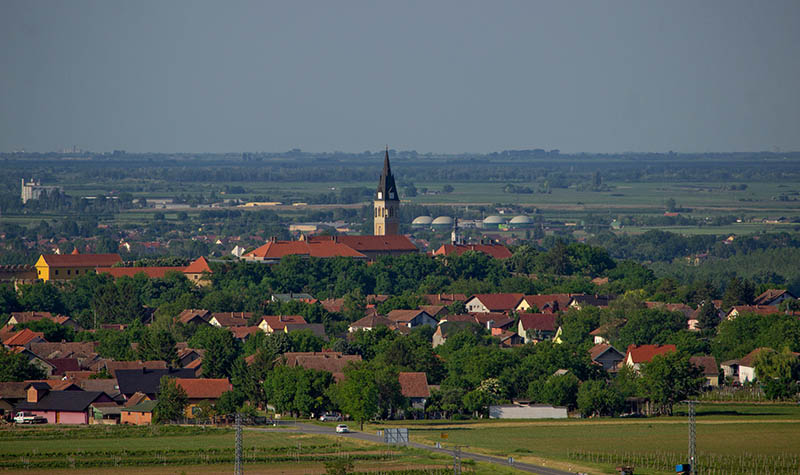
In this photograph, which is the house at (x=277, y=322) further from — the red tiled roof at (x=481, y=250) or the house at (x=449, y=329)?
the red tiled roof at (x=481, y=250)

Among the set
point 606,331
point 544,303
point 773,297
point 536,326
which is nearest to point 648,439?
point 606,331

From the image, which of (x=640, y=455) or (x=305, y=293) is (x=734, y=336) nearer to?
(x=640, y=455)

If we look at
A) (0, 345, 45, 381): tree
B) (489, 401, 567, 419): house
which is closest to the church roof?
(0, 345, 45, 381): tree

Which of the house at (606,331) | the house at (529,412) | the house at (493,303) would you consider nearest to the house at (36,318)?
the house at (493,303)

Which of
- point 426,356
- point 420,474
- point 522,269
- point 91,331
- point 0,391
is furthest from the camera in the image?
point 522,269

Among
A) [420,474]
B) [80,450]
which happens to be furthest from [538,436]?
[80,450]

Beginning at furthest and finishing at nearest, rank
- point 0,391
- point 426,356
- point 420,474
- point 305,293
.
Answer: point 305,293 → point 426,356 → point 0,391 → point 420,474
